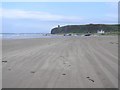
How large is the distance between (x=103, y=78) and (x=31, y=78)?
6.58 ft

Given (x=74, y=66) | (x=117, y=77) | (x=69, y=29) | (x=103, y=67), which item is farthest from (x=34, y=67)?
(x=69, y=29)

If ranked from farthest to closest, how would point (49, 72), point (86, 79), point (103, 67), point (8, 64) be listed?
1. point (8, 64)
2. point (103, 67)
3. point (49, 72)
4. point (86, 79)

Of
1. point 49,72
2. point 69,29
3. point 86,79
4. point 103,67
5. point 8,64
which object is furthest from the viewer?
point 69,29

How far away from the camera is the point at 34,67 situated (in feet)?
30.1

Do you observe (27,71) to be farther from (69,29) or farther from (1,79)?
(69,29)

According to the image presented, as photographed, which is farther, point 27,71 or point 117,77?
point 27,71

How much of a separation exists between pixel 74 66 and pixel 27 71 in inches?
71.1

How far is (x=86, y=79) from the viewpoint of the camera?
7293 mm

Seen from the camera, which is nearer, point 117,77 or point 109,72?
point 117,77

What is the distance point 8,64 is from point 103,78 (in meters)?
4.03

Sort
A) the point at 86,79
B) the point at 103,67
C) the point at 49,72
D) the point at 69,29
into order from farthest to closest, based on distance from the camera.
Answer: the point at 69,29
the point at 103,67
the point at 49,72
the point at 86,79

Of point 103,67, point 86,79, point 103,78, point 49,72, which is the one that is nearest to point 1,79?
point 49,72

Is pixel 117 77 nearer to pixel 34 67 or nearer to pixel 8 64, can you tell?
pixel 34 67

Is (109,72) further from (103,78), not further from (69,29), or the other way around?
(69,29)
